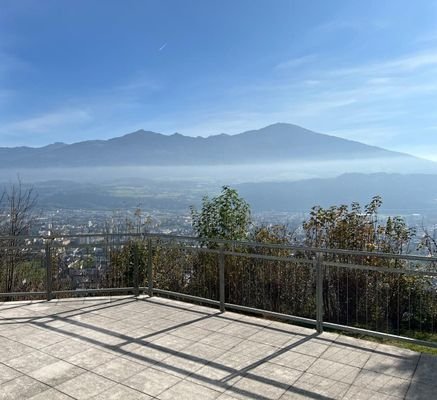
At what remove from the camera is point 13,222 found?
10812 mm

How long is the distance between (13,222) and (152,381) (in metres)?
7.97

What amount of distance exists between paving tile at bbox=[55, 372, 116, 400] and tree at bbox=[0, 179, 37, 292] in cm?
572

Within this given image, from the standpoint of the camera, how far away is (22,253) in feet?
30.2

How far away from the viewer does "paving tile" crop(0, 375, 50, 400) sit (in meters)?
4.02

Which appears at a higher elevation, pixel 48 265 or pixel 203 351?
pixel 48 265

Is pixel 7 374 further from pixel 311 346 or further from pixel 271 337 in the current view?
pixel 311 346

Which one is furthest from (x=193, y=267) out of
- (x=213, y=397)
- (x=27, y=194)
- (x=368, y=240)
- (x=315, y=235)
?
(x=27, y=194)

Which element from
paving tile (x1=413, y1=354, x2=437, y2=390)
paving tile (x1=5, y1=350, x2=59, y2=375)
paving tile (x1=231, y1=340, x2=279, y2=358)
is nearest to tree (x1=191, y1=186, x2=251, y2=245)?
paving tile (x1=231, y1=340, x2=279, y2=358)

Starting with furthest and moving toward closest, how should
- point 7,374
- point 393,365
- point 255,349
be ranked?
point 255,349
point 393,365
point 7,374

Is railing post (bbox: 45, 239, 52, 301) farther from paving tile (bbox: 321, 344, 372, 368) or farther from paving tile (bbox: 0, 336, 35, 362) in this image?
paving tile (bbox: 321, 344, 372, 368)

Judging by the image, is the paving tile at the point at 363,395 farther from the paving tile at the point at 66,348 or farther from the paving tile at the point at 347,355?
the paving tile at the point at 66,348

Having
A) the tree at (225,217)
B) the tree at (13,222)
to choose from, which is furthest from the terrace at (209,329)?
the tree at (225,217)

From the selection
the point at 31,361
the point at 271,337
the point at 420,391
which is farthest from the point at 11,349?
the point at 420,391

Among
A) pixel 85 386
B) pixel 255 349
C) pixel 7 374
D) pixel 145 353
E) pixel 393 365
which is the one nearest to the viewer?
pixel 85 386
